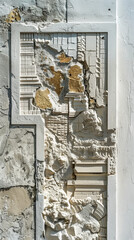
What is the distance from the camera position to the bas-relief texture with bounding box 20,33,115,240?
241 cm

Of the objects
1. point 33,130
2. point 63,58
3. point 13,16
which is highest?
point 13,16

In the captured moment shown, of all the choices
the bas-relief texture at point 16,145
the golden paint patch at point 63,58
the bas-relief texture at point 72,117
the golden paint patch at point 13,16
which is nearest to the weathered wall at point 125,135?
the bas-relief texture at point 72,117

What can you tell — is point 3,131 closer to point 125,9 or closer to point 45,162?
point 45,162

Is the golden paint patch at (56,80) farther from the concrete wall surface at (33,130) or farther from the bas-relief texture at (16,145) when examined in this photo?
the concrete wall surface at (33,130)

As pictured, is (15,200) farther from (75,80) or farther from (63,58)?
(63,58)

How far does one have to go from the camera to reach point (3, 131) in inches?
95.7

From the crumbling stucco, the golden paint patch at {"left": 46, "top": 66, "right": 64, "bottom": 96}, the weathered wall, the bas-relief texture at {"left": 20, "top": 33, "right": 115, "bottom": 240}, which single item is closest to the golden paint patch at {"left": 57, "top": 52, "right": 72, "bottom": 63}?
the bas-relief texture at {"left": 20, "top": 33, "right": 115, "bottom": 240}

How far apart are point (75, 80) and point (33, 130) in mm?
606

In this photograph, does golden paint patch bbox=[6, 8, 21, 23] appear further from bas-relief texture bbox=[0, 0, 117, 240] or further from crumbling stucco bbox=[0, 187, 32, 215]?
crumbling stucco bbox=[0, 187, 32, 215]

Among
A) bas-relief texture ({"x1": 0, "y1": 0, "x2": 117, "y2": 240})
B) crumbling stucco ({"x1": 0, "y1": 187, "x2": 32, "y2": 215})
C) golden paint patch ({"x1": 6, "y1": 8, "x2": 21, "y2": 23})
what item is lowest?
crumbling stucco ({"x1": 0, "y1": 187, "x2": 32, "y2": 215})

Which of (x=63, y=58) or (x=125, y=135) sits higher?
(x=63, y=58)

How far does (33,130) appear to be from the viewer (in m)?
2.42

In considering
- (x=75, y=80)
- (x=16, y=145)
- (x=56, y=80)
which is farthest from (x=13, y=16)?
(x=16, y=145)

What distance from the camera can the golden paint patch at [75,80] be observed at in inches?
95.1
